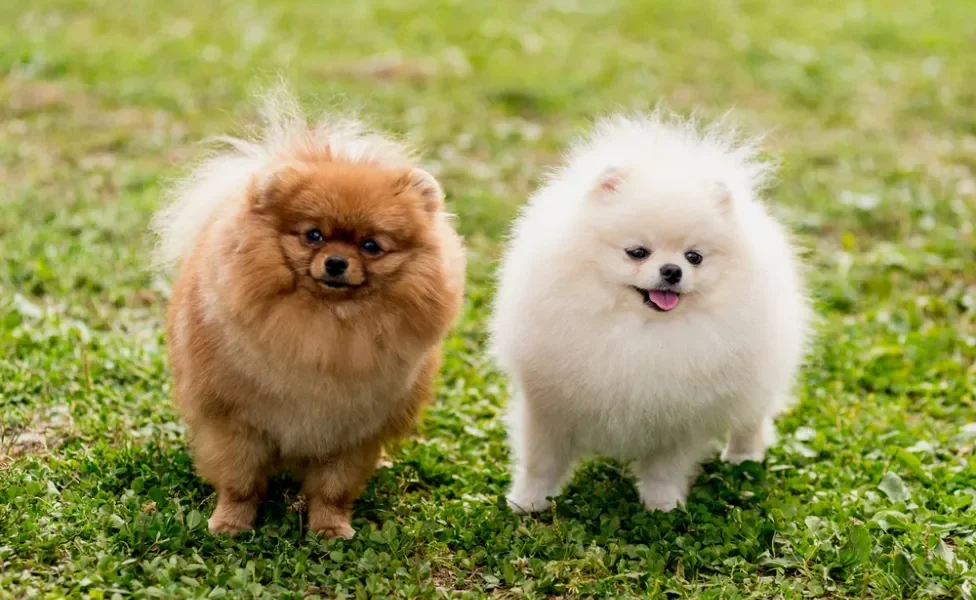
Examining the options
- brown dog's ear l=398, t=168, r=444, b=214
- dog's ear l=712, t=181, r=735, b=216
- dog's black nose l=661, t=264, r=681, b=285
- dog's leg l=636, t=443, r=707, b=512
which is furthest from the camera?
dog's leg l=636, t=443, r=707, b=512

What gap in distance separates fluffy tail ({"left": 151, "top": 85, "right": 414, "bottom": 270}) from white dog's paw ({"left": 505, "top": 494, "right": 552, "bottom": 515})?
134 cm

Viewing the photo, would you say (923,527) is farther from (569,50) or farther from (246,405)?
(569,50)

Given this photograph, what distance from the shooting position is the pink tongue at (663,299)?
383cm

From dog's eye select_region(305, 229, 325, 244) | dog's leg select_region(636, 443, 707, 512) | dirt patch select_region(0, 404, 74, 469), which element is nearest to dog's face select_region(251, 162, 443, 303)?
dog's eye select_region(305, 229, 325, 244)

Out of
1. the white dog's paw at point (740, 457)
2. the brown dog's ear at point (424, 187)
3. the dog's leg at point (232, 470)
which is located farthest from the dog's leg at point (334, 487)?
the white dog's paw at point (740, 457)

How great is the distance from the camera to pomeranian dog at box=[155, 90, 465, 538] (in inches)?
137

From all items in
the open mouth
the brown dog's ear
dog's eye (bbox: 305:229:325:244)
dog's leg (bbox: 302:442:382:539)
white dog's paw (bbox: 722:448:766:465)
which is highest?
the brown dog's ear

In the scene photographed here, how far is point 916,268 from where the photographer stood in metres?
6.35

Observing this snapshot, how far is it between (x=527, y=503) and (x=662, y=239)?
1.18m

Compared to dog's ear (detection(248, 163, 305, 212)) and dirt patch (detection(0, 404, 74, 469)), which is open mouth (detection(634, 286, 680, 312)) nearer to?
dog's ear (detection(248, 163, 305, 212))

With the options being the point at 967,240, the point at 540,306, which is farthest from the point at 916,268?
the point at 540,306

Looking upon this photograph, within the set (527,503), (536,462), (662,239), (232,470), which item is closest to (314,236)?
(232,470)

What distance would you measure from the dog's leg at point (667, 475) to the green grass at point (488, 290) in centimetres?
9

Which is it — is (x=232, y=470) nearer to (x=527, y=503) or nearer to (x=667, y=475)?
(x=527, y=503)
